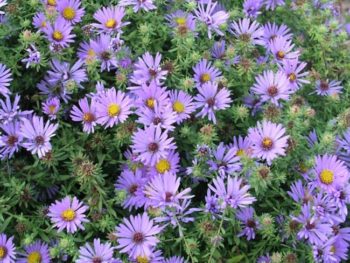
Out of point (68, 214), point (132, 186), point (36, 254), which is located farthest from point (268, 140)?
point (36, 254)

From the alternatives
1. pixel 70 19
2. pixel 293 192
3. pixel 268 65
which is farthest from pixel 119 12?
pixel 293 192

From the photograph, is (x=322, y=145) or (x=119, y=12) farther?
(x=119, y=12)

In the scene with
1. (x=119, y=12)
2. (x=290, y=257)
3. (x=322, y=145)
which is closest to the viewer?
(x=290, y=257)

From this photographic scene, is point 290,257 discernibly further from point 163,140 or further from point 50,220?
point 50,220

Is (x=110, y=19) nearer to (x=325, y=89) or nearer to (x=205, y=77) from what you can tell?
(x=205, y=77)

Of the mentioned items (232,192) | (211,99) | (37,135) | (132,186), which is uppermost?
(211,99)

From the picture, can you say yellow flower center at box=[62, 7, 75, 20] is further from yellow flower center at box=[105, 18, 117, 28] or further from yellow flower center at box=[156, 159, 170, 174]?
yellow flower center at box=[156, 159, 170, 174]

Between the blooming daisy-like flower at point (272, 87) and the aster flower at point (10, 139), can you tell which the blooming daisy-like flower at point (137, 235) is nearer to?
the aster flower at point (10, 139)
